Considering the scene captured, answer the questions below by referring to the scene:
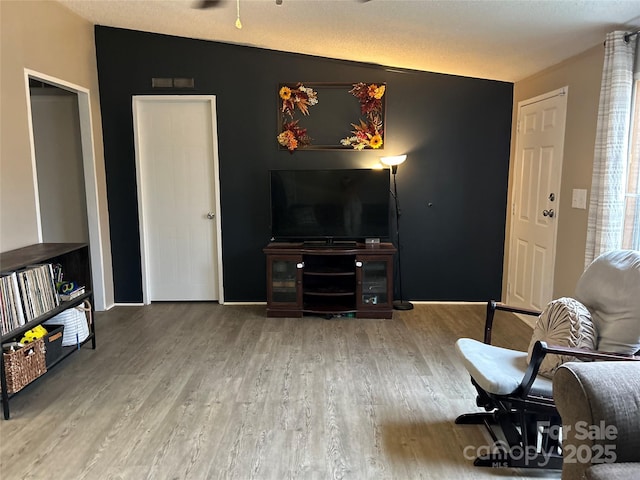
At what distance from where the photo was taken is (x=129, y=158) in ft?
15.3

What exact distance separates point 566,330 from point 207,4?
323cm

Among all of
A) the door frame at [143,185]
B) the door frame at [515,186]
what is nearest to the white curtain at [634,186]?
the door frame at [515,186]

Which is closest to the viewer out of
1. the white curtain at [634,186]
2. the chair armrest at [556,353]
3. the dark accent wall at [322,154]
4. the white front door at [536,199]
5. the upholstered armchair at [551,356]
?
the chair armrest at [556,353]

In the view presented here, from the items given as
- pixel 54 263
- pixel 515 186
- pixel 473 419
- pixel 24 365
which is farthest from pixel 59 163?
pixel 515 186

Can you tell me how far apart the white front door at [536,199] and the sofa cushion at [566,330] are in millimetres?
1622

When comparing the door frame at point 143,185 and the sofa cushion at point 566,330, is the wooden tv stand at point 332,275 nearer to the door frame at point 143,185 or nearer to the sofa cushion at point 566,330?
the door frame at point 143,185

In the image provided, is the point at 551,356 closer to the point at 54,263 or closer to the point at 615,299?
the point at 615,299

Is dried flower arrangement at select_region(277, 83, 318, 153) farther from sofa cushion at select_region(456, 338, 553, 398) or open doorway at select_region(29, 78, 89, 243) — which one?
sofa cushion at select_region(456, 338, 553, 398)

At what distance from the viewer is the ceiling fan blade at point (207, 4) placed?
324 centimetres

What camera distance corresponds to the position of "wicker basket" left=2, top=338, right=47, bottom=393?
262 cm

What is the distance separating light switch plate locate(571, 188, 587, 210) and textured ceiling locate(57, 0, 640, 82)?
40.0 inches

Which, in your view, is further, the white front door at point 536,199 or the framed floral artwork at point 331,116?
the framed floral artwork at point 331,116

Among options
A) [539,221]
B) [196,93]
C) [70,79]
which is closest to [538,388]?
[539,221]

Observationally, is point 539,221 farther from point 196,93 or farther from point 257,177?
point 196,93
